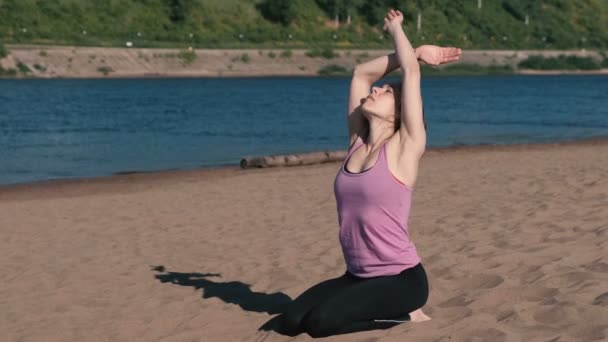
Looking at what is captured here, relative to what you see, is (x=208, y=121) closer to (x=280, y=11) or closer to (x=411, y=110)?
(x=411, y=110)

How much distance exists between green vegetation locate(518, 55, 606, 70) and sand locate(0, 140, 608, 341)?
84.7 m

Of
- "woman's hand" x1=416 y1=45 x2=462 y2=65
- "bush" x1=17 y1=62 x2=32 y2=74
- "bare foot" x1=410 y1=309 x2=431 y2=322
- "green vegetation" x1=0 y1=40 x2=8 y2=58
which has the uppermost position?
"woman's hand" x1=416 y1=45 x2=462 y2=65

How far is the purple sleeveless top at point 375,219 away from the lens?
6.00m

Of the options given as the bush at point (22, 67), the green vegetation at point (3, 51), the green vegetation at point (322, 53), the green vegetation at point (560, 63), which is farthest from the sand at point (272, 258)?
the green vegetation at point (560, 63)

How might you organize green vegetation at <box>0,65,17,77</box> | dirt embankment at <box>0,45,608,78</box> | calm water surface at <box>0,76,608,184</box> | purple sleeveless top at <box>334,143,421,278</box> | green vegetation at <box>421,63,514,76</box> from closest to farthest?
purple sleeveless top at <box>334,143,421,278</box> → calm water surface at <box>0,76,608,184</box> → green vegetation at <box>0,65,17,77</box> → dirt embankment at <box>0,45,608,78</box> → green vegetation at <box>421,63,514,76</box>

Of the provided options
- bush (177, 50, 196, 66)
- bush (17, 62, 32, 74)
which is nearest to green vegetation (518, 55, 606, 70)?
bush (177, 50, 196, 66)

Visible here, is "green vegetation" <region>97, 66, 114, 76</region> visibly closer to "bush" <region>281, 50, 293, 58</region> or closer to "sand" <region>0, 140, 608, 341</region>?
"bush" <region>281, 50, 293, 58</region>

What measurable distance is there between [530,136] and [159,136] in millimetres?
11443

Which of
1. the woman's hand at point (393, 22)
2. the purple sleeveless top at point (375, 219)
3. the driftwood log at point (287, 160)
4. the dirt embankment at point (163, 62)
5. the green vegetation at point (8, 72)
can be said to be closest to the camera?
the purple sleeveless top at point (375, 219)

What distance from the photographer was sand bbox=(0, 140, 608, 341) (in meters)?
6.74

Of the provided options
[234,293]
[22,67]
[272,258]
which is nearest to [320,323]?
[234,293]

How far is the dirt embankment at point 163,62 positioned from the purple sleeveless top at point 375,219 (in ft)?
216

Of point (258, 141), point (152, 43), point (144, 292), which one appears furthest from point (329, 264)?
point (152, 43)

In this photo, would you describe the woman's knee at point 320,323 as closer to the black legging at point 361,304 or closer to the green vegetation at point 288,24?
the black legging at point 361,304
